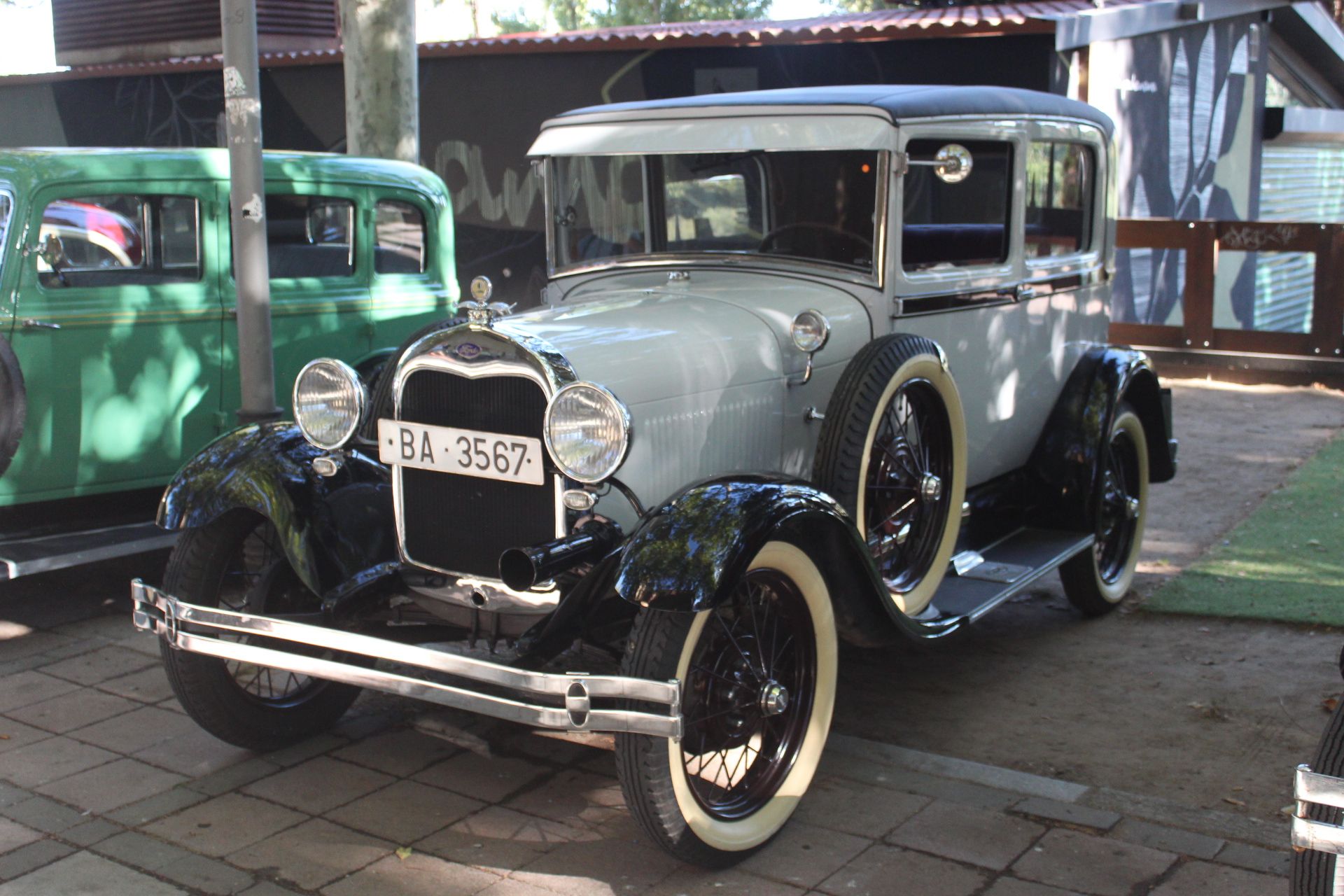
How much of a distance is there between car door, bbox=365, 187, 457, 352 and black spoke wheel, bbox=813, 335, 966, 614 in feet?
10.9

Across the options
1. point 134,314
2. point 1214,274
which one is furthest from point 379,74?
point 1214,274

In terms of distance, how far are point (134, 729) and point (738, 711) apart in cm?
214

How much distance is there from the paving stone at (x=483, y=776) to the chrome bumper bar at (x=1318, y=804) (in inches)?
86.5

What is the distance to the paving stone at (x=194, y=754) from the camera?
4023 mm

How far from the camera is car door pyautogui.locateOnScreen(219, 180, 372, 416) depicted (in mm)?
6215

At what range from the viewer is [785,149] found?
14.1 ft

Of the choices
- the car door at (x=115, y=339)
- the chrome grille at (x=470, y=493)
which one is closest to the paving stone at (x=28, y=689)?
the car door at (x=115, y=339)

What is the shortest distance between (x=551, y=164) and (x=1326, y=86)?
1841 cm

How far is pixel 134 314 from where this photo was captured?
5676 mm

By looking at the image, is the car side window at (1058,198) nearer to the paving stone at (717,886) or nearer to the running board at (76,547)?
the paving stone at (717,886)

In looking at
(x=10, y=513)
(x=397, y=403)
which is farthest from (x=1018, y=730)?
(x=10, y=513)

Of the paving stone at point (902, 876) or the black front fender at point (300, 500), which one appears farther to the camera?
the black front fender at point (300, 500)

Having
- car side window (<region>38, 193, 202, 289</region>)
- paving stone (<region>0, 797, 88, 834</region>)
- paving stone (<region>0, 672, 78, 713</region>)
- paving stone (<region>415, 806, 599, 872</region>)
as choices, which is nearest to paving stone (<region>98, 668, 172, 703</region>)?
paving stone (<region>0, 672, 78, 713</region>)

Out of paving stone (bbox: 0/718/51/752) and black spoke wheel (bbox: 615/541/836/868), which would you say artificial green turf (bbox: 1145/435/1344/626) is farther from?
paving stone (bbox: 0/718/51/752)
